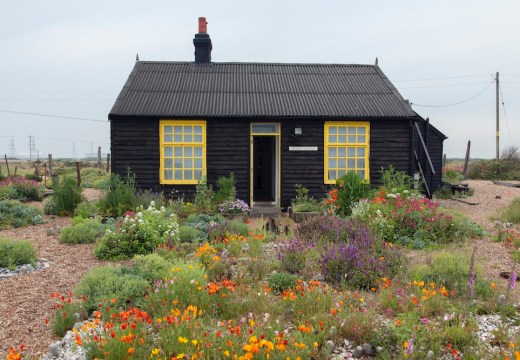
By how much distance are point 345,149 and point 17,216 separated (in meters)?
8.97

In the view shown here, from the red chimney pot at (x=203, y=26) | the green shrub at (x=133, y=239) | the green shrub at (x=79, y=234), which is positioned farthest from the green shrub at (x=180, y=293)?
the red chimney pot at (x=203, y=26)

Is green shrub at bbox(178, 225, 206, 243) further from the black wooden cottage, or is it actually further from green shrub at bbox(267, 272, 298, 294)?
the black wooden cottage

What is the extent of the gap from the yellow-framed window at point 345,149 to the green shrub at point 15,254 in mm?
8752

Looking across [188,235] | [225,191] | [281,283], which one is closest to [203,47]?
[225,191]

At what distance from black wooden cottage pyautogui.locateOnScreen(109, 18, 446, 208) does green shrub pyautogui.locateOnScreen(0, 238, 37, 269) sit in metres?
6.28

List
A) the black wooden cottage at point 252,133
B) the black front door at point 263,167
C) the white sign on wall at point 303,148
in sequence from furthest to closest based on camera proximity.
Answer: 1. the black front door at point 263,167
2. the white sign on wall at point 303,148
3. the black wooden cottage at point 252,133

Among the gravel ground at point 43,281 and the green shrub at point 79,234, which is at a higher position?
the green shrub at point 79,234

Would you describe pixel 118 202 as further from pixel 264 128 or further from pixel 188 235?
pixel 264 128

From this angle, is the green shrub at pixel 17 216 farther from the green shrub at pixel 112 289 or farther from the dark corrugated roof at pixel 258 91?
the green shrub at pixel 112 289

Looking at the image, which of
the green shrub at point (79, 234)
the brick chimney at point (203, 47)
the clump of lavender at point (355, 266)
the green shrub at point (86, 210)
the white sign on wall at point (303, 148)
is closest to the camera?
the clump of lavender at point (355, 266)

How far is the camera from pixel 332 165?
565 inches

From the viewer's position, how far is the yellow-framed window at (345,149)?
46.9ft

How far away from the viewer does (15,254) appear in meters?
7.46

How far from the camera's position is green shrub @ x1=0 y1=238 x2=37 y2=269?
7393 mm
